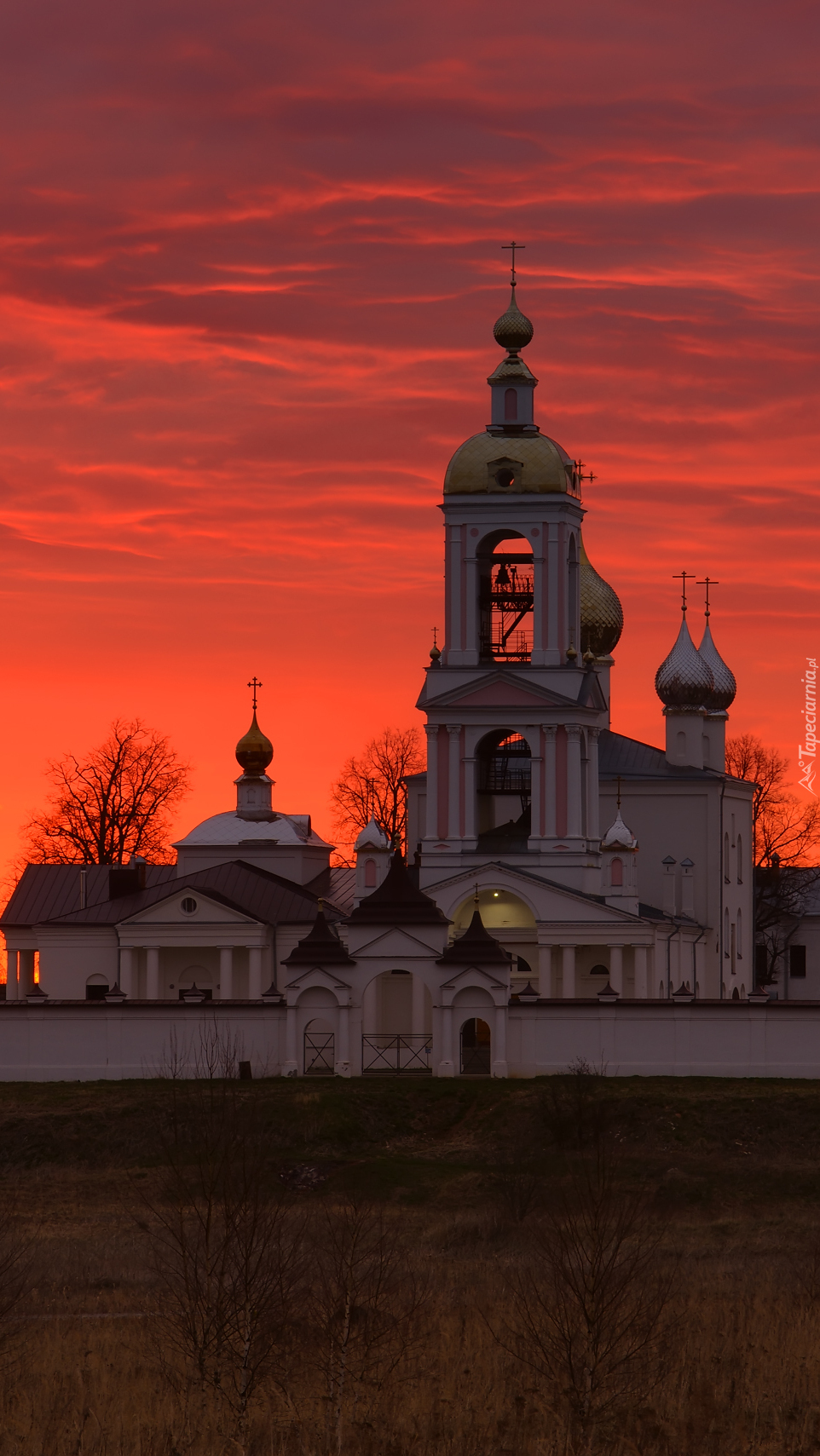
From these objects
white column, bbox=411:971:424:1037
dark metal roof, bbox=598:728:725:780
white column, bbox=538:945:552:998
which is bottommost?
white column, bbox=411:971:424:1037

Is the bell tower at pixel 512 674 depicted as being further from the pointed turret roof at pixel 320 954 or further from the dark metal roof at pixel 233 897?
the pointed turret roof at pixel 320 954

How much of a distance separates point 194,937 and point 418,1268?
3027 cm

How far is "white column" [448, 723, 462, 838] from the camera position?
60688 millimetres

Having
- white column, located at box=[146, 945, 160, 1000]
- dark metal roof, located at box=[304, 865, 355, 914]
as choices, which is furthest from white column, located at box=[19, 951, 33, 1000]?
dark metal roof, located at box=[304, 865, 355, 914]

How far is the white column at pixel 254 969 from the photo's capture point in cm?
6250

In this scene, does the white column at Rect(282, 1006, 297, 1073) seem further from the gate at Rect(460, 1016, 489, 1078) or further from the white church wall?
the gate at Rect(460, 1016, 489, 1078)

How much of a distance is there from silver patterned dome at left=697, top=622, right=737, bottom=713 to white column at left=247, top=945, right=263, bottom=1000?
54.4ft

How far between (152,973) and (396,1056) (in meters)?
13.2

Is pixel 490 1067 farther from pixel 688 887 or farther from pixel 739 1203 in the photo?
pixel 688 887

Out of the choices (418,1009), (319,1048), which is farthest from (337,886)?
(319,1048)

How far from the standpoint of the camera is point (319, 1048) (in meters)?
50.2

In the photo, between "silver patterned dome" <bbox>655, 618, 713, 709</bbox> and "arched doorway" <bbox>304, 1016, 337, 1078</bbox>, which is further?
"silver patterned dome" <bbox>655, 618, 713, 709</bbox>

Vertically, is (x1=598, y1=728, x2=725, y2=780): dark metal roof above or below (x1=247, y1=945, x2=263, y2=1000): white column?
above

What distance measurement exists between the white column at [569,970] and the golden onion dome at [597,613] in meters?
16.5
